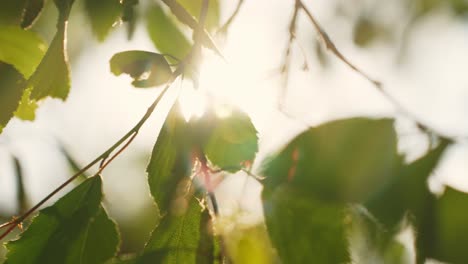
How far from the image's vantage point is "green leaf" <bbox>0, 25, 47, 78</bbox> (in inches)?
29.2

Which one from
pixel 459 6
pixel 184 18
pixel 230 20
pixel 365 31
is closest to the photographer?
pixel 184 18

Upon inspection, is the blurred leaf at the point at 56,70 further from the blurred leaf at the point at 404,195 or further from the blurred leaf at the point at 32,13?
the blurred leaf at the point at 404,195

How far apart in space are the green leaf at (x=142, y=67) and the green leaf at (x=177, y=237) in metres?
0.13

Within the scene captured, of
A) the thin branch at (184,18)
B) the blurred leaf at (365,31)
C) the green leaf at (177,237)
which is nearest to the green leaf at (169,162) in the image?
the green leaf at (177,237)

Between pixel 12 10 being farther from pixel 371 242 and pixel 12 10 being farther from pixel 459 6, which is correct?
pixel 459 6

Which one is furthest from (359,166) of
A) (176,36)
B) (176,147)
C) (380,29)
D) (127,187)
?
(127,187)

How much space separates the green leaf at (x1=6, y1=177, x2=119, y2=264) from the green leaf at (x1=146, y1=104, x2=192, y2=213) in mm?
63

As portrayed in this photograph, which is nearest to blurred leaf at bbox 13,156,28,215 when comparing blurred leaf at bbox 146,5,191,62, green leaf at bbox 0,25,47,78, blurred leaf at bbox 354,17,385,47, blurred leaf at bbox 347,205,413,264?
blurred leaf at bbox 146,5,191,62

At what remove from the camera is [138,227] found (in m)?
3.76

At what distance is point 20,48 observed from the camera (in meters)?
0.77

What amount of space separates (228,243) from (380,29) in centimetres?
97

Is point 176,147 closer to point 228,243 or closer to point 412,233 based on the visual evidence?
point 228,243

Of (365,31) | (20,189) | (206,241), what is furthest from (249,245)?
(365,31)

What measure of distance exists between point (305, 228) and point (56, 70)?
0.34 m
